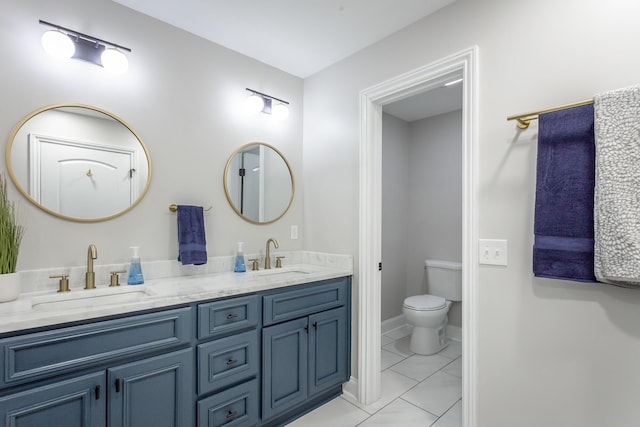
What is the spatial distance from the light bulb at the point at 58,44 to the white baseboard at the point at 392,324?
334cm

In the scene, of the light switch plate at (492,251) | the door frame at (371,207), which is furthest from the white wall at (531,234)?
the door frame at (371,207)

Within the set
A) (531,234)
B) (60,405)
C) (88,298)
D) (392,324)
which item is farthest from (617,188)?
(392,324)

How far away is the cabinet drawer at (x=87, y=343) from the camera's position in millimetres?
1133

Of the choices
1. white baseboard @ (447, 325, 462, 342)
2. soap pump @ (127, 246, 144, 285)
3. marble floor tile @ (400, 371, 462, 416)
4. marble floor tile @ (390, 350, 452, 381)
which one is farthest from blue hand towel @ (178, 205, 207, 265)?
white baseboard @ (447, 325, 462, 342)

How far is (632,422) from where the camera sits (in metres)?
1.25

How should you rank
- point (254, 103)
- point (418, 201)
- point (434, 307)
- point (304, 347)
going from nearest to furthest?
1. point (304, 347)
2. point (254, 103)
3. point (434, 307)
4. point (418, 201)

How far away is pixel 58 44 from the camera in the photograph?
1.63 metres

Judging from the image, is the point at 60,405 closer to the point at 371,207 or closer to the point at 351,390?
the point at 351,390

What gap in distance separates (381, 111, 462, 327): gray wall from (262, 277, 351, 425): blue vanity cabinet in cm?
134

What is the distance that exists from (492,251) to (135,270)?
6.20ft

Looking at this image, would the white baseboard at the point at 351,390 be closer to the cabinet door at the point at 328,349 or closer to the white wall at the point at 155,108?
the cabinet door at the point at 328,349

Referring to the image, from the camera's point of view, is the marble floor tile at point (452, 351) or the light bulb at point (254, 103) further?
the marble floor tile at point (452, 351)

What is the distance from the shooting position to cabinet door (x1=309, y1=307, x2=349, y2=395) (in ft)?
6.86

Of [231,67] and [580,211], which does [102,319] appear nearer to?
[231,67]
